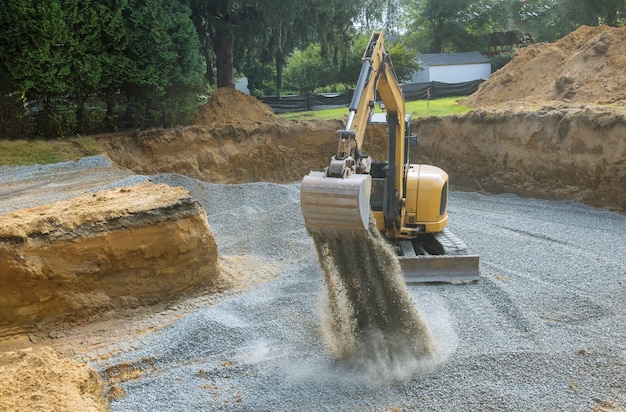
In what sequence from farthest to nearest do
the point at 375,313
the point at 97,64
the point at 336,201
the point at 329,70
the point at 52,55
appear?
1. the point at 329,70
2. the point at 97,64
3. the point at 52,55
4. the point at 375,313
5. the point at 336,201

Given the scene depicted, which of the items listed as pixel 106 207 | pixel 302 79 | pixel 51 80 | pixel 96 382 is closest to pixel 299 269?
pixel 106 207

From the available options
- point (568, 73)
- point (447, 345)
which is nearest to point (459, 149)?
point (568, 73)

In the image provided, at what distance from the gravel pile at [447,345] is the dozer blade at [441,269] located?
0.45 feet

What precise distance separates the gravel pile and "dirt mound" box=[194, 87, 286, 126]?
6.91 meters

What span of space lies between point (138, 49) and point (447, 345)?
11.0m

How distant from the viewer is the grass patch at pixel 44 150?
37.4 ft

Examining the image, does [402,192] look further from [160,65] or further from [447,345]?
Result: [160,65]

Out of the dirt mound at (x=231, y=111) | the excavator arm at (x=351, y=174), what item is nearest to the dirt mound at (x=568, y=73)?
the dirt mound at (x=231, y=111)

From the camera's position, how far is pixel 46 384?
15.8 feet

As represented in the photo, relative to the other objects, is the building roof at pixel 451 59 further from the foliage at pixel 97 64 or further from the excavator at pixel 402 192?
the excavator at pixel 402 192

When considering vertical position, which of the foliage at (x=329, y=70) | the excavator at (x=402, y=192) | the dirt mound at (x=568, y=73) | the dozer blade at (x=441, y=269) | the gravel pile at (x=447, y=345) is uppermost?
the foliage at (x=329, y=70)

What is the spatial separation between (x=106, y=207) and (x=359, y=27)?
43.5ft

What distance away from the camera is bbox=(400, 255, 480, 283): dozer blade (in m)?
7.68

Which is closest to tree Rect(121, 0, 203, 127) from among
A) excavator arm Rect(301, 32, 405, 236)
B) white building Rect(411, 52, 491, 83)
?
excavator arm Rect(301, 32, 405, 236)
